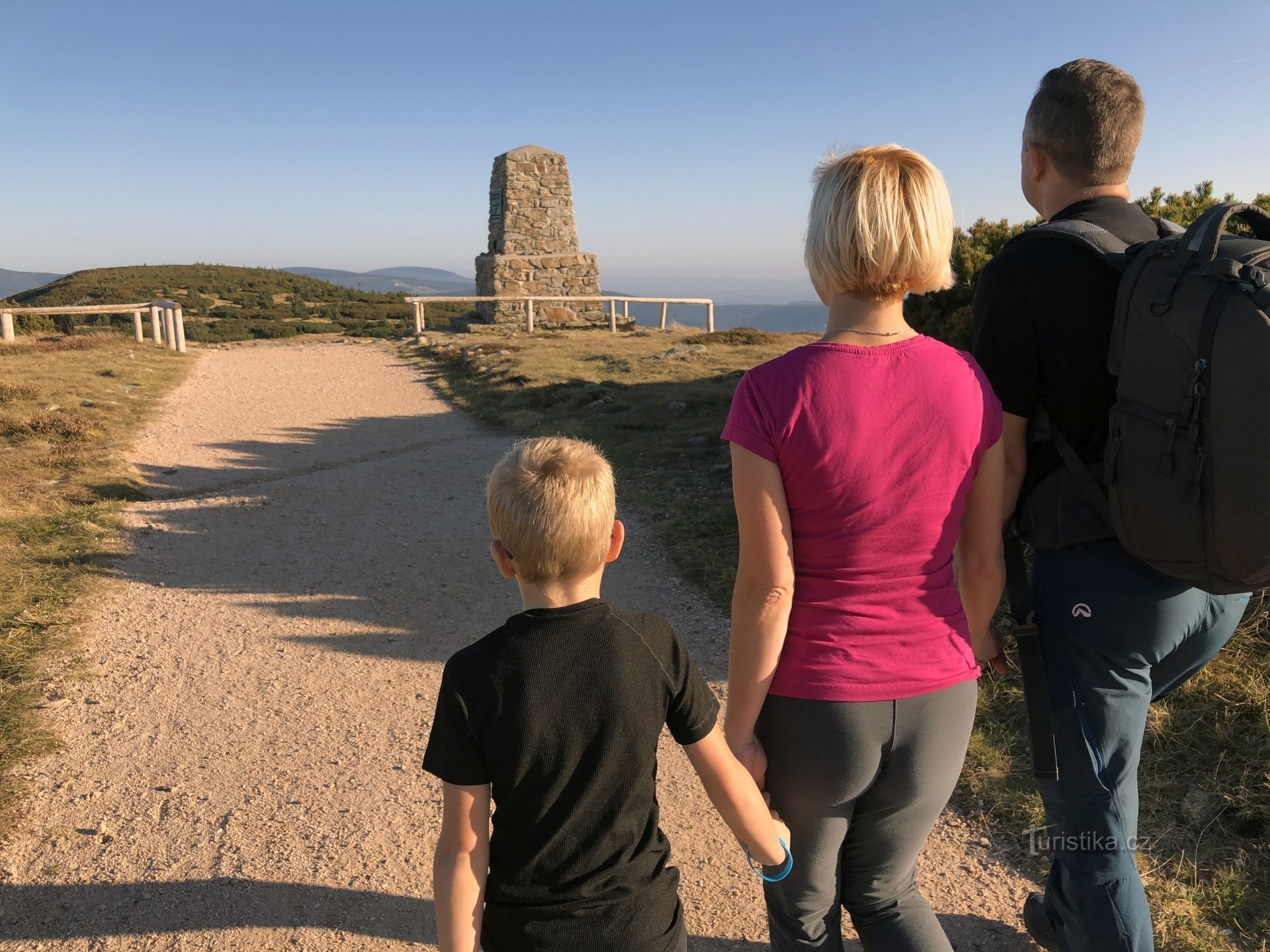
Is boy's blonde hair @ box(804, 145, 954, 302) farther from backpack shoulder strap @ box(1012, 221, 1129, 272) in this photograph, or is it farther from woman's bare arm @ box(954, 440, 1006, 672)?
woman's bare arm @ box(954, 440, 1006, 672)

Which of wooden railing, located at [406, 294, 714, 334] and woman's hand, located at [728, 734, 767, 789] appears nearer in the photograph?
woman's hand, located at [728, 734, 767, 789]

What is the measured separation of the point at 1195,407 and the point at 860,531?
0.66 metres

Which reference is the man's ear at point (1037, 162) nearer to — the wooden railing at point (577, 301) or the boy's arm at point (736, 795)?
the boy's arm at point (736, 795)

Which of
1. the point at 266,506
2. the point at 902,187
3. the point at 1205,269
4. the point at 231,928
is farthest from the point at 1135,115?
the point at 266,506

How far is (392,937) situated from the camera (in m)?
2.68

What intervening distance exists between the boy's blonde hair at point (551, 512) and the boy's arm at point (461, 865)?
1.37 ft

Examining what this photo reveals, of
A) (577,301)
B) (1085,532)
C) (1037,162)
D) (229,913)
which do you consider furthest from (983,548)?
(577,301)

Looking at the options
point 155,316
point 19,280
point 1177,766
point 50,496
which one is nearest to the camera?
point 1177,766

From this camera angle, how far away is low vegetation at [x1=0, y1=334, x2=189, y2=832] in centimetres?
416

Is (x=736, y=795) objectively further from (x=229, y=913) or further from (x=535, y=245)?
(x=535, y=245)

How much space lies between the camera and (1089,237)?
1.83 m

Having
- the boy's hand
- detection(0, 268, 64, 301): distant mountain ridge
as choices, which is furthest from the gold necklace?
detection(0, 268, 64, 301): distant mountain ridge

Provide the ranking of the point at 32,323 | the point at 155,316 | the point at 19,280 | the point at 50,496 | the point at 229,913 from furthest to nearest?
1. the point at 19,280
2. the point at 32,323
3. the point at 155,316
4. the point at 50,496
5. the point at 229,913

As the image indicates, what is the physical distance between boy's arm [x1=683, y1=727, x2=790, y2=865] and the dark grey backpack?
35.4 inches
